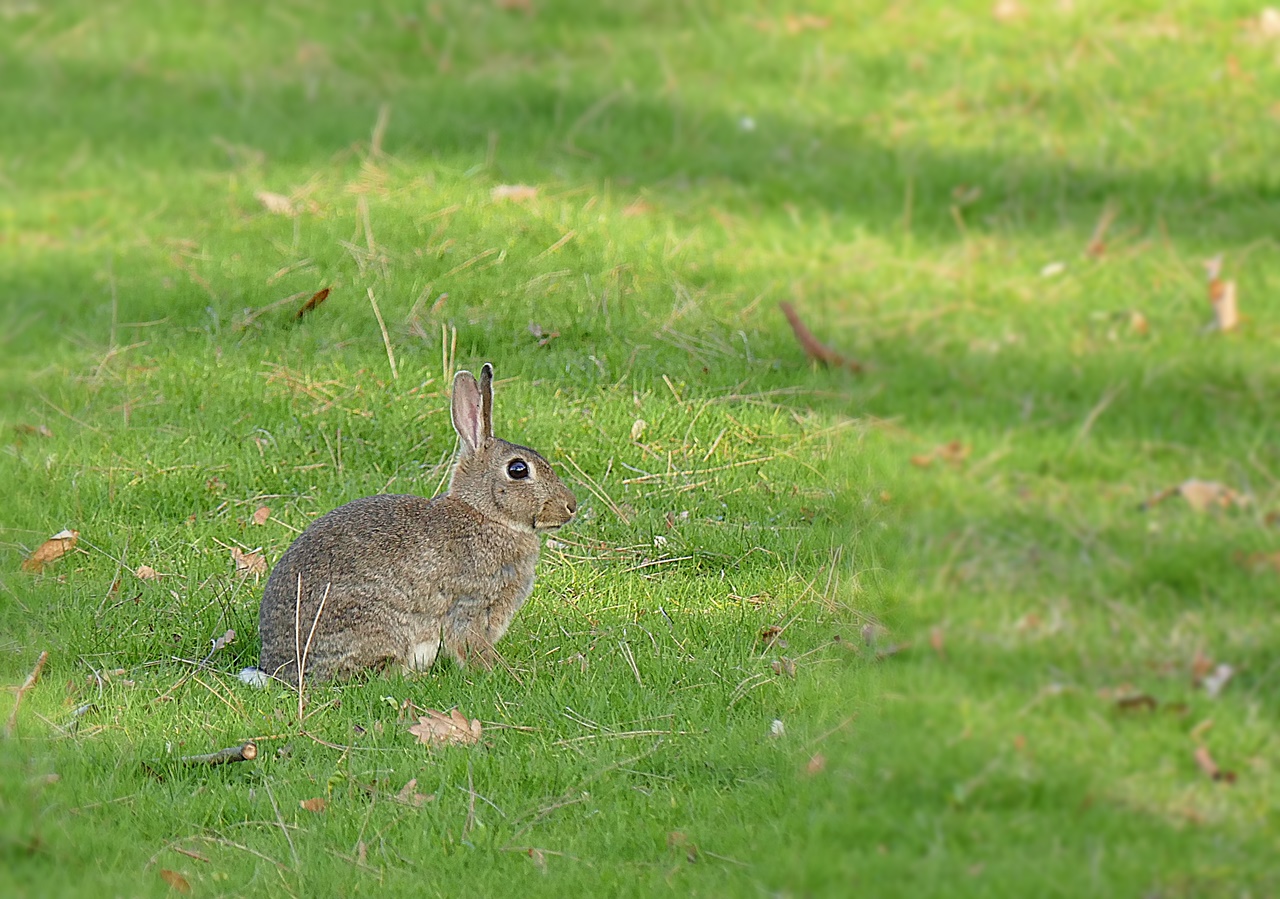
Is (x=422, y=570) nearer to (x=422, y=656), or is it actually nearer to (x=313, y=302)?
(x=422, y=656)

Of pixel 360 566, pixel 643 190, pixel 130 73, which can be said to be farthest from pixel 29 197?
pixel 360 566

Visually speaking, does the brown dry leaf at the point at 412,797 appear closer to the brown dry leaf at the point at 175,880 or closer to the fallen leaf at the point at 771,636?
the brown dry leaf at the point at 175,880

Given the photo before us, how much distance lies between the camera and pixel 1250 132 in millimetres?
11344

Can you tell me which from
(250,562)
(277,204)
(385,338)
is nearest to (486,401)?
(250,562)

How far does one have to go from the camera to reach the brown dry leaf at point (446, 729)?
607cm

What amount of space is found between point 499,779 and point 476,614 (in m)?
1.34

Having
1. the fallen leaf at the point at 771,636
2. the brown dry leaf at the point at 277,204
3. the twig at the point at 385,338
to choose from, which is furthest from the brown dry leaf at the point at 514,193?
the fallen leaf at the point at 771,636

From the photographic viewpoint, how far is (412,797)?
5633 mm

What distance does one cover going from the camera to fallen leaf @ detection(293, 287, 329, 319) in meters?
9.80

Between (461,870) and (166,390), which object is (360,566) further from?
(166,390)

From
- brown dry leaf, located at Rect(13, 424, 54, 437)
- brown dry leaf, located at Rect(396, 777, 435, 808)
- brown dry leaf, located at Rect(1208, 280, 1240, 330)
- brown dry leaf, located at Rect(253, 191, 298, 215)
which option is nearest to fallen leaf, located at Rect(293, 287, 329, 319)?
brown dry leaf, located at Rect(253, 191, 298, 215)

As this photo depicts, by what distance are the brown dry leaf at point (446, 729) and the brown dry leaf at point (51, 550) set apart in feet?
8.58

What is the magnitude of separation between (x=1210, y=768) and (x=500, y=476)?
11.8ft

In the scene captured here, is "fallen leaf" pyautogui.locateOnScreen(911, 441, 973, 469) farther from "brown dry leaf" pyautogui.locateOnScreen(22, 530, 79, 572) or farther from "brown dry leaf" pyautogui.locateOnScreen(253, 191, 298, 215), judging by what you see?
"brown dry leaf" pyautogui.locateOnScreen(253, 191, 298, 215)
